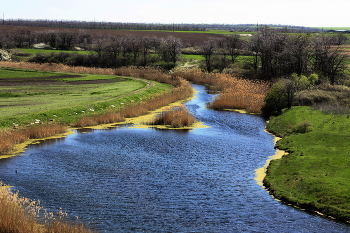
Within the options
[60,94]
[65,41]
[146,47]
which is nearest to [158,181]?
[60,94]

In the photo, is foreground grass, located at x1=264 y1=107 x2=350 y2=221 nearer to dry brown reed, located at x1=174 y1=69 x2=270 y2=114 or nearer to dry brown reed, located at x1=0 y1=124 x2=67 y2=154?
dry brown reed, located at x1=174 y1=69 x2=270 y2=114

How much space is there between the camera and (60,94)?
211 feet

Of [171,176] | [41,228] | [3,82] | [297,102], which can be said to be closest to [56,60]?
[3,82]

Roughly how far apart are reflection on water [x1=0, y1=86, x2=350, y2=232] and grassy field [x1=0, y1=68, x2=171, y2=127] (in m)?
6.32

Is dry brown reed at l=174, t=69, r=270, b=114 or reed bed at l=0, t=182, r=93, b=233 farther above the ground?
dry brown reed at l=174, t=69, r=270, b=114

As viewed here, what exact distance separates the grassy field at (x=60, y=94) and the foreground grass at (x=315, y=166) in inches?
922

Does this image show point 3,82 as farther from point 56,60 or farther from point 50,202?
point 50,202

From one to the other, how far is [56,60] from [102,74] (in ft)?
102

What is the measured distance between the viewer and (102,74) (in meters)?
95.6

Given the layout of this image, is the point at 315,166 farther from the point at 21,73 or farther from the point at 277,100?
the point at 21,73

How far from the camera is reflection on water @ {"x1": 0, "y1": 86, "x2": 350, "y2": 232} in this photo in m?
22.7

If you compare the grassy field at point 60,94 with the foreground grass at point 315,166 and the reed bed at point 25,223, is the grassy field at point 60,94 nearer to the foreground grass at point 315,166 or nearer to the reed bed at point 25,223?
the reed bed at point 25,223

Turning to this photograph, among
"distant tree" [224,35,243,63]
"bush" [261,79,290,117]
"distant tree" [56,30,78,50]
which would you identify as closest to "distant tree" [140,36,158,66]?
"distant tree" [224,35,243,63]

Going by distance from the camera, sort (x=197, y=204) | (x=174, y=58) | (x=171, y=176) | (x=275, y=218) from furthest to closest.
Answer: (x=174, y=58) → (x=171, y=176) → (x=197, y=204) → (x=275, y=218)
